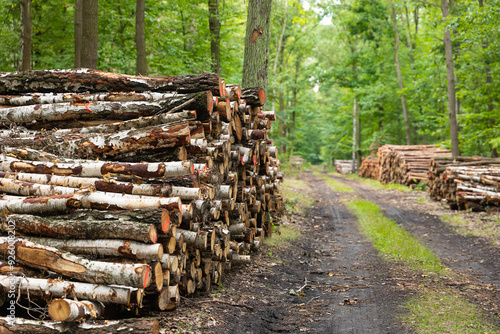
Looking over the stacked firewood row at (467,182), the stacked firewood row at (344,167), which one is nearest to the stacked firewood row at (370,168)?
the stacked firewood row at (344,167)

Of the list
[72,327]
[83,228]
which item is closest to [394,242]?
[83,228]

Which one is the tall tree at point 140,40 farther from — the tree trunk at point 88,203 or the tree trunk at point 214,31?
the tree trunk at point 88,203

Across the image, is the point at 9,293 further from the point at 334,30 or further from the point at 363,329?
the point at 334,30

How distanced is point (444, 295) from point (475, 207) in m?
7.98

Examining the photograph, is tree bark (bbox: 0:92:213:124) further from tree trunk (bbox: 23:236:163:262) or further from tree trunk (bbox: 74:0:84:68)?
tree trunk (bbox: 74:0:84:68)

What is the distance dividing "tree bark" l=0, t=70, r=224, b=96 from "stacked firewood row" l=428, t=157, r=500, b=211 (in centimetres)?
1010

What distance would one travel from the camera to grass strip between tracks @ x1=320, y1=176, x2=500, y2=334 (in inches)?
180

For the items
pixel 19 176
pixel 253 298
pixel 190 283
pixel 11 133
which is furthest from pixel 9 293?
pixel 11 133

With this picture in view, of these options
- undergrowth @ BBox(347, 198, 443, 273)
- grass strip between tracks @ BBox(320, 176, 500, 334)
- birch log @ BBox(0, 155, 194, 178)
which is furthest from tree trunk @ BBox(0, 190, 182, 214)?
undergrowth @ BBox(347, 198, 443, 273)

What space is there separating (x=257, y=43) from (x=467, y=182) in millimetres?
8426

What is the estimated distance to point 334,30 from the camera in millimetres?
38719

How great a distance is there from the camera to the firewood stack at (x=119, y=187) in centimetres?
387

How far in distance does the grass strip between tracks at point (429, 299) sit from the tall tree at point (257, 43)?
516 centimetres

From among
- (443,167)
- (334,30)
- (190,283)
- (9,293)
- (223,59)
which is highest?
(334,30)
